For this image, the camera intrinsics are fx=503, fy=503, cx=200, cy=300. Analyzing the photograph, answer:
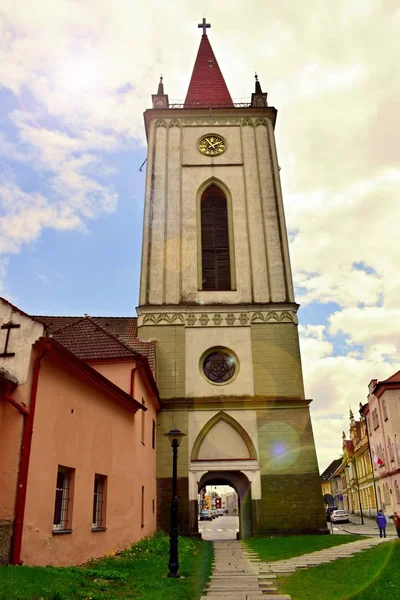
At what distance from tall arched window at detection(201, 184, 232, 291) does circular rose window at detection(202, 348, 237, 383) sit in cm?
365

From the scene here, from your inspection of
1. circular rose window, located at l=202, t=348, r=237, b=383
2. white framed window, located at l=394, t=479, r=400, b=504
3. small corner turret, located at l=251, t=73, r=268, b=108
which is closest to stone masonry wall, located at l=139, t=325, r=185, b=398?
circular rose window, located at l=202, t=348, r=237, b=383

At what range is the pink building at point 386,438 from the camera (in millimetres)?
37438

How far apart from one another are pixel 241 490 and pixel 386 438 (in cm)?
2043

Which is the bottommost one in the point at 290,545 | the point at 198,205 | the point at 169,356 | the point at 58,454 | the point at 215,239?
the point at 290,545

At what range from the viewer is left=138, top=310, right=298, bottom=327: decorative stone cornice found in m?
25.2

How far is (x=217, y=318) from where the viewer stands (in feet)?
83.0

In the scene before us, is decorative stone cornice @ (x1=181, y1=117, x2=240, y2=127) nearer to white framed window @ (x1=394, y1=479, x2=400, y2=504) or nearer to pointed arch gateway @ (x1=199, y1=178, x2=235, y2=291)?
pointed arch gateway @ (x1=199, y1=178, x2=235, y2=291)

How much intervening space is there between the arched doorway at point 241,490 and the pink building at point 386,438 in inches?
699

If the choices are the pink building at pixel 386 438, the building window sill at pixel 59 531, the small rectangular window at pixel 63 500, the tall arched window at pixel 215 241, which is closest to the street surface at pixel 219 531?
the pink building at pixel 386 438

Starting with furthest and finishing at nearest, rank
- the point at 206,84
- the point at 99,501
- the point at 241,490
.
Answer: the point at 206,84 → the point at 241,490 → the point at 99,501

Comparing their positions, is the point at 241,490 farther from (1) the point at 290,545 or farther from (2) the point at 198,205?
(2) the point at 198,205

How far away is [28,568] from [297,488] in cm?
1613

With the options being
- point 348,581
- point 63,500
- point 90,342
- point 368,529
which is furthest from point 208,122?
point 368,529

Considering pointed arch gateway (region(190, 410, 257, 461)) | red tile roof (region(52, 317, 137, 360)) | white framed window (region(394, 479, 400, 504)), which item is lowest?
white framed window (region(394, 479, 400, 504))
